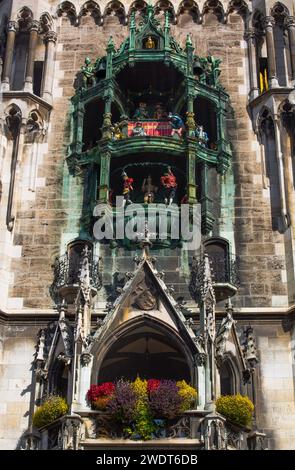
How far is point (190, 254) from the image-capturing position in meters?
25.0

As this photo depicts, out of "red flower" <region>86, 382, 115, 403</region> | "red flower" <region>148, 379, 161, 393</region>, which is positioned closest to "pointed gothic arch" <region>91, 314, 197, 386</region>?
"red flower" <region>86, 382, 115, 403</region>

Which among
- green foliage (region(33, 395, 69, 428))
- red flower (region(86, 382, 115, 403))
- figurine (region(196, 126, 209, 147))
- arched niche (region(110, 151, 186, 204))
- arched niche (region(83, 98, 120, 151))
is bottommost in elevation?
green foliage (region(33, 395, 69, 428))

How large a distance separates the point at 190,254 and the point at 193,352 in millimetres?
3826

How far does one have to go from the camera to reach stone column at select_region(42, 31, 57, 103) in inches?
1116

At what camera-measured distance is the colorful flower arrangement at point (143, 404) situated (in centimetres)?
2052

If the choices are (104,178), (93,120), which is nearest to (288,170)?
(104,178)

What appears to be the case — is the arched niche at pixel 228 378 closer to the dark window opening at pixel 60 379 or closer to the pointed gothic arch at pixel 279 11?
the dark window opening at pixel 60 379

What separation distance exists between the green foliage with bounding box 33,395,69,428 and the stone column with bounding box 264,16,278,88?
40.4 feet

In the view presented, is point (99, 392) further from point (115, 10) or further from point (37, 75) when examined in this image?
point (115, 10)

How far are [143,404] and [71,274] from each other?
5398 millimetres

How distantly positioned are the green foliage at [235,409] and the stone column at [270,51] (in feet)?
35.6

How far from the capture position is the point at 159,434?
67.5ft

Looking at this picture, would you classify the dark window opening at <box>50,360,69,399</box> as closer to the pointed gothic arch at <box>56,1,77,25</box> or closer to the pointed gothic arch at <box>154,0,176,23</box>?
the pointed gothic arch at <box>56,1,77,25</box>

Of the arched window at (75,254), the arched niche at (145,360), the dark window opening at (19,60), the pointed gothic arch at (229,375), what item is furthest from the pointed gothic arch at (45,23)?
the pointed gothic arch at (229,375)
